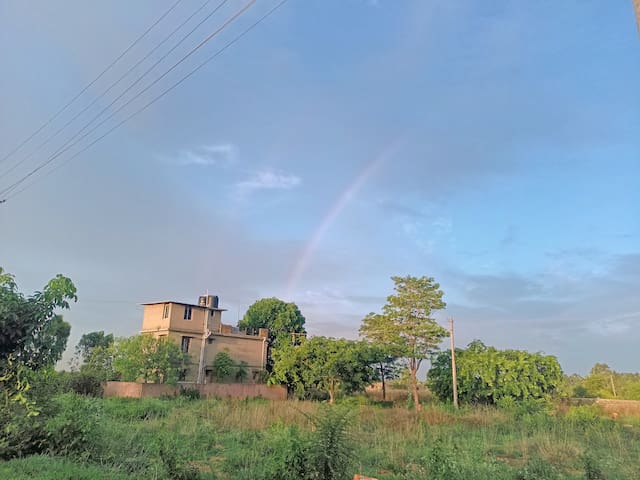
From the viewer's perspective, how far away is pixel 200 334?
31.0m

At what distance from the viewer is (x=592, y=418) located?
567 inches

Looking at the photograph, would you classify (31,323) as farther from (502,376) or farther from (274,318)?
(274,318)

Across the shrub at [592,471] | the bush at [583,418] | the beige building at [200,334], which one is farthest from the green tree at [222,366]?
the shrub at [592,471]

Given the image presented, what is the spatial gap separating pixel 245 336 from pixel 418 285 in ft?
49.5

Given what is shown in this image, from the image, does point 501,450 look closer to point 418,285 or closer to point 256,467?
point 256,467

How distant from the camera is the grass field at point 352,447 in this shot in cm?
578

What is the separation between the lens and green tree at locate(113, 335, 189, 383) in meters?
23.8

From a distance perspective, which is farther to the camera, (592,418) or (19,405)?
(592,418)

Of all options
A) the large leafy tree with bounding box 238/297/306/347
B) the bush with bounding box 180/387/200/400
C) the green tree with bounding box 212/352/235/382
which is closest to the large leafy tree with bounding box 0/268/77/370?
the bush with bounding box 180/387/200/400

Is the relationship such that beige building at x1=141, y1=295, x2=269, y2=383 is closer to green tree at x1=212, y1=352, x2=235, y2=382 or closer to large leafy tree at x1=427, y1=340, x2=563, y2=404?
green tree at x1=212, y1=352, x2=235, y2=382

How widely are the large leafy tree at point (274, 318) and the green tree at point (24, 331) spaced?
101 ft

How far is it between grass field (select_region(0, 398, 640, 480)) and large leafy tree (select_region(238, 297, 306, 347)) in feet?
71.9

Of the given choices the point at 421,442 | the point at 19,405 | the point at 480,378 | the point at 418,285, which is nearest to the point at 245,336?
the point at 418,285

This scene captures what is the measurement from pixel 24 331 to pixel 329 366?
21.1 metres
